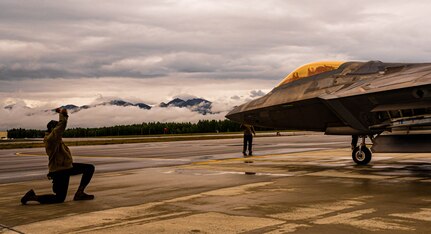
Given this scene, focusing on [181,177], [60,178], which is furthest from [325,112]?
[60,178]

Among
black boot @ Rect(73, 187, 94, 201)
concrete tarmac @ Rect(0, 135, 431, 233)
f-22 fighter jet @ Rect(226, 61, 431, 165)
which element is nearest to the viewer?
concrete tarmac @ Rect(0, 135, 431, 233)

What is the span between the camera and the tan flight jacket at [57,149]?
8812 mm

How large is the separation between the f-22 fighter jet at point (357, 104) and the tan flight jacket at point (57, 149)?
23.7 ft

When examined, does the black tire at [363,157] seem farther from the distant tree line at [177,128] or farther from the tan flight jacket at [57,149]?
the distant tree line at [177,128]

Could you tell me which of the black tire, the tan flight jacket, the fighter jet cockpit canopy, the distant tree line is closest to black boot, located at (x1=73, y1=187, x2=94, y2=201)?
the tan flight jacket

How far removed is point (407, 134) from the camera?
459 inches

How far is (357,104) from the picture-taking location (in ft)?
→ 42.0

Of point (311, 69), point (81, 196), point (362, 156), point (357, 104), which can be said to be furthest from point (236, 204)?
point (362, 156)

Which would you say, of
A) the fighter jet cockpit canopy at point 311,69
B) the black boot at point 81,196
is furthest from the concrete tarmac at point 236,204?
the fighter jet cockpit canopy at point 311,69

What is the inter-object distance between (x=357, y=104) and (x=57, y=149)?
26.3 feet

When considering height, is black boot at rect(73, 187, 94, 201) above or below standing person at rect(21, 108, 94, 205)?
below

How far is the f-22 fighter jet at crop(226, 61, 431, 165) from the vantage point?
11.4 meters

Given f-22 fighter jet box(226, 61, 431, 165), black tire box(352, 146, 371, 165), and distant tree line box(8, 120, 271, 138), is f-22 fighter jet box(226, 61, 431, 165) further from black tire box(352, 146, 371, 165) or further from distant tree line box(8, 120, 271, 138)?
distant tree line box(8, 120, 271, 138)

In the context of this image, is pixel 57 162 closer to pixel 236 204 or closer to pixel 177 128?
pixel 236 204
